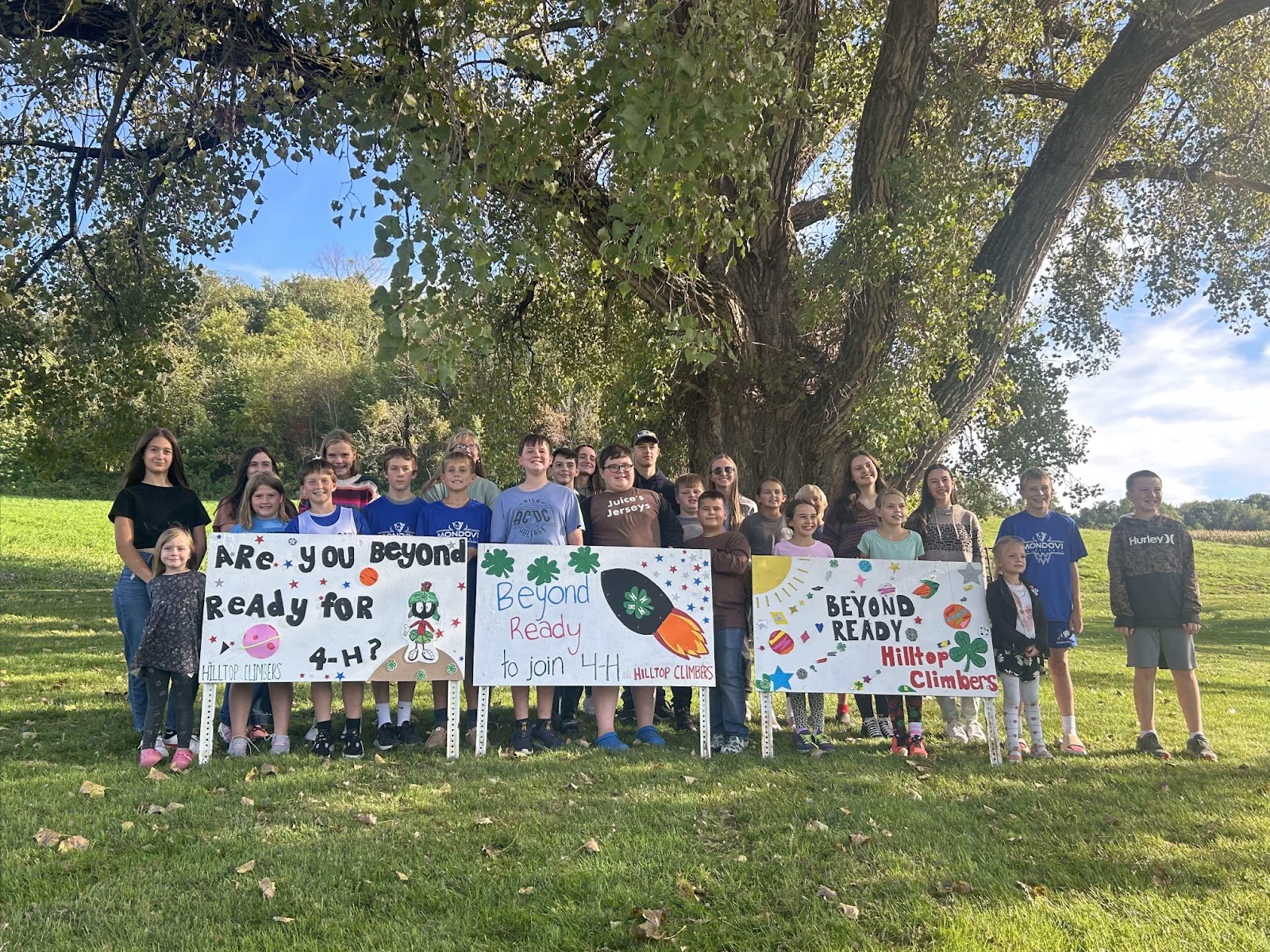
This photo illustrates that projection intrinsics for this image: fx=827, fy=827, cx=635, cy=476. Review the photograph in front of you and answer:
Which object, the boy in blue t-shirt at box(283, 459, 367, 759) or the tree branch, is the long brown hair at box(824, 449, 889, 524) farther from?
the tree branch

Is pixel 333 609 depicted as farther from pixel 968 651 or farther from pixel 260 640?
pixel 968 651

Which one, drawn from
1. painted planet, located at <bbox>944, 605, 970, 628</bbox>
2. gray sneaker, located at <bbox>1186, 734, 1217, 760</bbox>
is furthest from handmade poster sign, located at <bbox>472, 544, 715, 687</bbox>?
gray sneaker, located at <bbox>1186, 734, 1217, 760</bbox>

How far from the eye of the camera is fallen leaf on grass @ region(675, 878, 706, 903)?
11.5ft

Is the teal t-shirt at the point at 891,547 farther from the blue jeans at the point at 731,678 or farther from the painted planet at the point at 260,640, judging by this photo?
the painted planet at the point at 260,640

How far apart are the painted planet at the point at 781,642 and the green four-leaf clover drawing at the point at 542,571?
1678 millimetres

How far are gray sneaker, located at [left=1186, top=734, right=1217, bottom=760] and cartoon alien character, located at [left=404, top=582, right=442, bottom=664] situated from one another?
19.0 ft

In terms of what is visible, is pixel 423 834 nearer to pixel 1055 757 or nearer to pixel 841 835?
pixel 841 835

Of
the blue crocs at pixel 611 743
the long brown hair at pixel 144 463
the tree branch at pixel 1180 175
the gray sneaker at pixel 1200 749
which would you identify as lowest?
the gray sneaker at pixel 1200 749

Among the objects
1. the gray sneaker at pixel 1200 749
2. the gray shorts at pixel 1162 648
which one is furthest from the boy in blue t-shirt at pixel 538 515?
the gray sneaker at pixel 1200 749

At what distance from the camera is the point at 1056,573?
6.54m

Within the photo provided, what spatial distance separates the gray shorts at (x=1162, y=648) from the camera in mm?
6348

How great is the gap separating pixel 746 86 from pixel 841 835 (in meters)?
4.13

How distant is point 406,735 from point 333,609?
3.70 feet

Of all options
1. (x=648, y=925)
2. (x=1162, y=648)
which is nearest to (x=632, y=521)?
(x=648, y=925)
